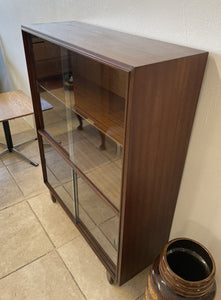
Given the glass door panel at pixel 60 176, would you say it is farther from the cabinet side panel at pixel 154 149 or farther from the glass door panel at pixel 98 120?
the cabinet side panel at pixel 154 149

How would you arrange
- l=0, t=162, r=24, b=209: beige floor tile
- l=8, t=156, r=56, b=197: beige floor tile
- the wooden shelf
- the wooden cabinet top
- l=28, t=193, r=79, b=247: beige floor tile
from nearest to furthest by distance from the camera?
the wooden cabinet top
the wooden shelf
l=28, t=193, r=79, b=247: beige floor tile
l=0, t=162, r=24, b=209: beige floor tile
l=8, t=156, r=56, b=197: beige floor tile

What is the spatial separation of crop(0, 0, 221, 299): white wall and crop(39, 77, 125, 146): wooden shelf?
0.30m

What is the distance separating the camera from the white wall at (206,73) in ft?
2.92

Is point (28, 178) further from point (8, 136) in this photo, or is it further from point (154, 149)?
point (154, 149)

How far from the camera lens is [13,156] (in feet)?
8.13

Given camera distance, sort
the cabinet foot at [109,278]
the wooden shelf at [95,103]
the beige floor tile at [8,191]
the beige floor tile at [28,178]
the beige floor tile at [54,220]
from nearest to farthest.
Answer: the wooden shelf at [95,103] < the cabinet foot at [109,278] < the beige floor tile at [54,220] < the beige floor tile at [8,191] < the beige floor tile at [28,178]

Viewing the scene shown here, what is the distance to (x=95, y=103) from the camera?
127cm

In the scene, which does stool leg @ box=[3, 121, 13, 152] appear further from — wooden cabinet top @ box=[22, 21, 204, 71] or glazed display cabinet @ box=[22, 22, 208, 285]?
wooden cabinet top @ box=[22, 21, 204, 71]

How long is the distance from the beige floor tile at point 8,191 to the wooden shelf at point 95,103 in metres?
0.98

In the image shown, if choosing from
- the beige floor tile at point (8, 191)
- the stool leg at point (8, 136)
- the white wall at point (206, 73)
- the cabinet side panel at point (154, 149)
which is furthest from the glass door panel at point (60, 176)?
the stool leg at point (8, 136)

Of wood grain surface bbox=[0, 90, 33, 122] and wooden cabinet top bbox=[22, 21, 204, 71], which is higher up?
wooden cabinet top bbox=[22, 21, 204, 71]

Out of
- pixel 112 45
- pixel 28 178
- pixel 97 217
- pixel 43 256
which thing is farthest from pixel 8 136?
pixel 112 45

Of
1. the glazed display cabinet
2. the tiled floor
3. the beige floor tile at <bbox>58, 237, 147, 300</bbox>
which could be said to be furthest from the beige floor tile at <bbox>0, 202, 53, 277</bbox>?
the glazed display cabinet

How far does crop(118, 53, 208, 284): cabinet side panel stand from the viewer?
2.68 ft
